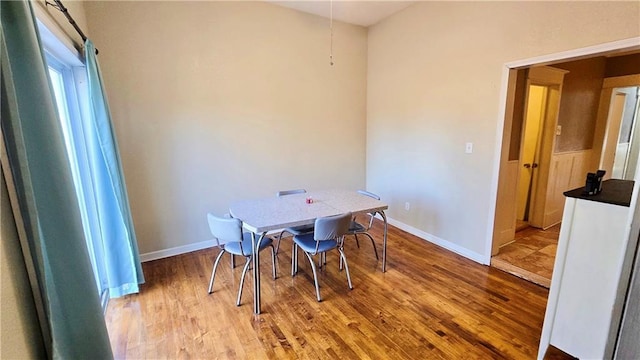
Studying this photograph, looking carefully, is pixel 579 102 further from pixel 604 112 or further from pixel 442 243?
pixel 442 243

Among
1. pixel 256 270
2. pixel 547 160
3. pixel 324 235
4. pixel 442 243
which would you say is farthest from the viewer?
pixel 547 160

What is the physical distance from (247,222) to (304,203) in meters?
0.70

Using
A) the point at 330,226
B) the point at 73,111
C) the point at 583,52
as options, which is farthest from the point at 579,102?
the point at 73,111

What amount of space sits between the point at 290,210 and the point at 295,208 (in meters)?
0.08

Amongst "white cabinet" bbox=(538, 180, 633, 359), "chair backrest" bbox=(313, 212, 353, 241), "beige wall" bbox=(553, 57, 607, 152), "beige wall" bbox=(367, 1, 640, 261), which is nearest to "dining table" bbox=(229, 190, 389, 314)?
"chair backrest" bbox=(313, 212, 353, 241)

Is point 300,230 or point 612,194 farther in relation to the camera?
point 300,230

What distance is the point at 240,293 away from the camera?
7.62 feet

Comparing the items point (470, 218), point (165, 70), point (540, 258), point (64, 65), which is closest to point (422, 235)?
point (470, 218)

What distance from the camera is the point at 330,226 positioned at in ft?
7.31

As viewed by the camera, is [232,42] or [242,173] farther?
[242,173]

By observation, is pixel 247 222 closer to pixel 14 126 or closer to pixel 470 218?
pixel 14 126

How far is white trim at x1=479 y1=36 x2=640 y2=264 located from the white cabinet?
1.03m

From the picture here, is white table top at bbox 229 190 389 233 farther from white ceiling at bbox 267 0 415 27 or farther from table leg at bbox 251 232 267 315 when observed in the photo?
white ceiling at bbox 267 0 415 27

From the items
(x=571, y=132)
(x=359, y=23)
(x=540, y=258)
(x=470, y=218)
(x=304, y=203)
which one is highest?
(x=359, y=23)
